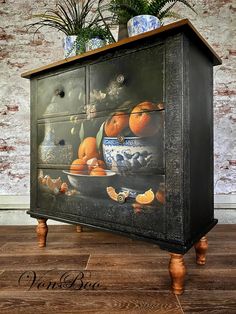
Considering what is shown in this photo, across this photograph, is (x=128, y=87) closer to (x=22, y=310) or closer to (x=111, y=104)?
(x=111, y=104)

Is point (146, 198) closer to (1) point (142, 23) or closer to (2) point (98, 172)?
(2) point (98, 172)

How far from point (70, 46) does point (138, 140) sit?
0.77 meters

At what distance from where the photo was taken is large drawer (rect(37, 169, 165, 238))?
893mm

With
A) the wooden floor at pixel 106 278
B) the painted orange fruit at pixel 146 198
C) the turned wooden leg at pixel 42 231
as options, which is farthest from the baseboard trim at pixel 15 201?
the painted orange fruit at pixel 146 198

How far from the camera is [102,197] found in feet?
3.40

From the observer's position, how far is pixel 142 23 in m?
1.04

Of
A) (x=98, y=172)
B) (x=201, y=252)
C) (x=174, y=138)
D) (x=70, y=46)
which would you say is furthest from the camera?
(x=70, y=46)

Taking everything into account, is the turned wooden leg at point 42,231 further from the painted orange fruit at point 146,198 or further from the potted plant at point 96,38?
the potted plant at point 96,38

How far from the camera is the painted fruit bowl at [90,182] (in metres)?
1.02

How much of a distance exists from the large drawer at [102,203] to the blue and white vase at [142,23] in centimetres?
71

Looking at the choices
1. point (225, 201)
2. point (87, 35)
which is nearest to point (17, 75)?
point (87, 35)

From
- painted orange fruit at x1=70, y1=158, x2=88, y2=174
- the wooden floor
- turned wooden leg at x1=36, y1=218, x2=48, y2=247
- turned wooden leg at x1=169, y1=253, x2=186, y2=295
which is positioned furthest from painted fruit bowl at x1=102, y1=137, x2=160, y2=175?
turned wooden leg at x1=36, y1=218, x2=48, y2=247

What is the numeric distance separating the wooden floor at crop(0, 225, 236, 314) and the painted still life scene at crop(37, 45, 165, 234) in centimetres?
29

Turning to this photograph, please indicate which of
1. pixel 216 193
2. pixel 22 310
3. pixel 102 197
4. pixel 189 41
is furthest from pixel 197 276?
pixel 189 41
